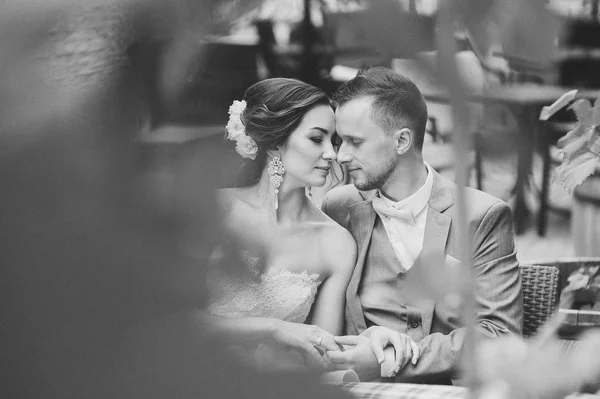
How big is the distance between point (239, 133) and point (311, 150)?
0.19 metres

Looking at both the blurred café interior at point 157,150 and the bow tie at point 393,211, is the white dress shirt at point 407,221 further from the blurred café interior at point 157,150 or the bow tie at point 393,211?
the blurred café interior at point 157,150

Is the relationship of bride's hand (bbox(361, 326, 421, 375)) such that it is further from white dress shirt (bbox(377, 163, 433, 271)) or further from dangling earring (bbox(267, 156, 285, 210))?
dangling earring (bbox(267, 156, 285, 210))

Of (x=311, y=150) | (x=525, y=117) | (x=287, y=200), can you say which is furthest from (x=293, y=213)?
(x=525, y=117)

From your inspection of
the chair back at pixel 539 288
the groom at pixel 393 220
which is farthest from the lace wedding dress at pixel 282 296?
the chair back at pixel 539 288

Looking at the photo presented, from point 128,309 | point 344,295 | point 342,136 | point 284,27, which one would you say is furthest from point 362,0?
point 344,295

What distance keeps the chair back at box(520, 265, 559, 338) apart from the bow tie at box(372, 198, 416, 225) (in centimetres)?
27

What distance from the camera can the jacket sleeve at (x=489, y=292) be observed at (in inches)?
60.6

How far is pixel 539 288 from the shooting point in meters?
1.66

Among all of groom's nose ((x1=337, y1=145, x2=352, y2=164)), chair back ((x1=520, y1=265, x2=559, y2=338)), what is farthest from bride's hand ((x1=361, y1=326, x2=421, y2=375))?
groom's nose ((x1=337, y1=145, x2=352, y2=164))

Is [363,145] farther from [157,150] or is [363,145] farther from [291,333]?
[157,150]

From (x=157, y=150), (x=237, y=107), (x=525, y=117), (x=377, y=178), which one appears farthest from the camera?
(x=377, y=178)

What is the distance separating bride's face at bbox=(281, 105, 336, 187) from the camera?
161 cm

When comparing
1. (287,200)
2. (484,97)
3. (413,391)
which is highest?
(484,97)

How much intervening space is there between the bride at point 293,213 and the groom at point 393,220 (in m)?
0.03
